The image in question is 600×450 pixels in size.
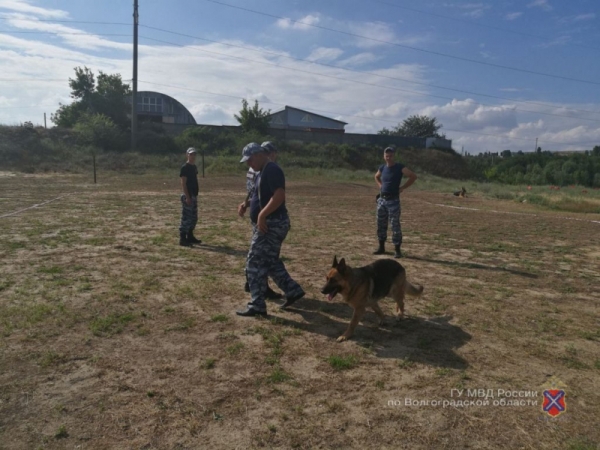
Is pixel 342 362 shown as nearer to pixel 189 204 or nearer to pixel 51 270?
pixel 51 270

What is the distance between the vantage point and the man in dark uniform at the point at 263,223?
15.6 ft

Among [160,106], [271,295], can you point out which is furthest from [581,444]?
[160,106]

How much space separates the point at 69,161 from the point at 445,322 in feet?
123

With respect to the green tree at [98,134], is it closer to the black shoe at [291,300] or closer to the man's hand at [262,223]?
the black shoe at [291,300]

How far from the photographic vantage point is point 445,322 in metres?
4.88

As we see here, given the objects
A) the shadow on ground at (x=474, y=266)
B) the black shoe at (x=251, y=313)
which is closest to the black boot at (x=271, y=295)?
the black shoe at (x=251, y=313)

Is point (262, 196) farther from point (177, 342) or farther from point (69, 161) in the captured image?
point (69, 161)

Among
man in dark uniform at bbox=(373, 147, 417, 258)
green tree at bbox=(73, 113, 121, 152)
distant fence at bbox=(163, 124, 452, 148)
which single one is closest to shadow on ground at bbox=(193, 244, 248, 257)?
man in dark uniform at bbox=(373, 147, 417, 258)

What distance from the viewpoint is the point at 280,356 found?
13.0 feet

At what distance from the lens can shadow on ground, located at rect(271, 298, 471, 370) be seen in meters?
4.04

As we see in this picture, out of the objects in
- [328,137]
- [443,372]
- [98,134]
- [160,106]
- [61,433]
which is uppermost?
[160,106]

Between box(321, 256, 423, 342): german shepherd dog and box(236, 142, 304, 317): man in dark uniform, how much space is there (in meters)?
0.82

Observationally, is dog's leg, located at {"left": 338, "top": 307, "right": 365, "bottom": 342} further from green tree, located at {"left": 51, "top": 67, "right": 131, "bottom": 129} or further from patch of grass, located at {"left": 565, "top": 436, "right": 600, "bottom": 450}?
green tree, located at {"left": 51, "top": 67, "right": 131, "bottom": 129}

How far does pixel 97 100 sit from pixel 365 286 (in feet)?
179
